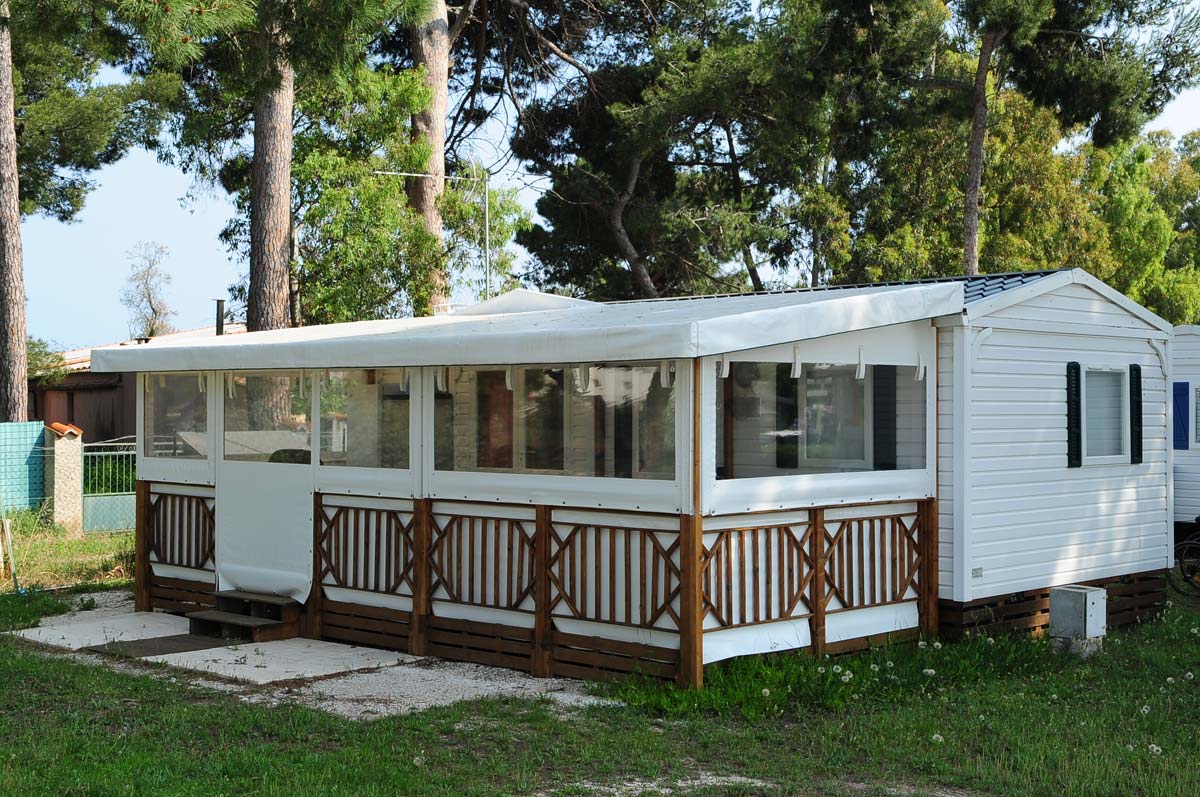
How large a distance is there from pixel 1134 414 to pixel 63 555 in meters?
10.2

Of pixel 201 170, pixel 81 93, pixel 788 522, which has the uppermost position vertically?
pixel 81 93

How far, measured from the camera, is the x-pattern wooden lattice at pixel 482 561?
305 inches

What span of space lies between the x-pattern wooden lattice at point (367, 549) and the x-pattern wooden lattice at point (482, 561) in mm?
261

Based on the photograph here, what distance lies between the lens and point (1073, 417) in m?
9.09

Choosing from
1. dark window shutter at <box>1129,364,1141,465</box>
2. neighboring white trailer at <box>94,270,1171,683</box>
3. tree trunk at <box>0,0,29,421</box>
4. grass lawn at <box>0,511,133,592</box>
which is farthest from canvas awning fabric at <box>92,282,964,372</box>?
tree trunk at <box>0,0,29,421</box>

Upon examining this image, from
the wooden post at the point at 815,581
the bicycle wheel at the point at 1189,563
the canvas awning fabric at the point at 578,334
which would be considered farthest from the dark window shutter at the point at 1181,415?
the wooden post at the point at 815,581

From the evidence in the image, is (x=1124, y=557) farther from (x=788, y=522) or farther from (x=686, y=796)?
(x=686, y=796)

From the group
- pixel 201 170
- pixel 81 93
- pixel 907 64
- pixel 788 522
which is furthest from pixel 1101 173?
pixel 788 522

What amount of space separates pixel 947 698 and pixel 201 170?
1815 centimetres

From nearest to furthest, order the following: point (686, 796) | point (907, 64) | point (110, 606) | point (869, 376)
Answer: point (686, 796), point (869, 376), point (110, 606), point (907, 64)

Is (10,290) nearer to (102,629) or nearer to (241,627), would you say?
(102,629)

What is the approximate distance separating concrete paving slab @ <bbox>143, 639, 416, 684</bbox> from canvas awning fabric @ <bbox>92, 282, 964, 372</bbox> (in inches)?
73.4

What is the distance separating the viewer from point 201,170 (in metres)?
21.9

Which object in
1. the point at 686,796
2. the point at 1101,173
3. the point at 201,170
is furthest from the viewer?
the point at 1101,173
